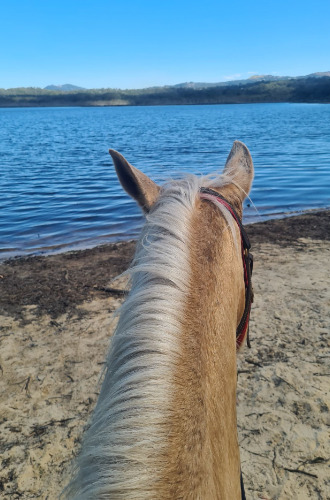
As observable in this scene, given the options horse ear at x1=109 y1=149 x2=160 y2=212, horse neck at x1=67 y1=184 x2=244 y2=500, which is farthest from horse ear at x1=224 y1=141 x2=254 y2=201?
horse neck at x1=67 y1=184 x2=244 y2=500

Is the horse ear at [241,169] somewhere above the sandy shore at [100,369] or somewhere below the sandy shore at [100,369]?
above

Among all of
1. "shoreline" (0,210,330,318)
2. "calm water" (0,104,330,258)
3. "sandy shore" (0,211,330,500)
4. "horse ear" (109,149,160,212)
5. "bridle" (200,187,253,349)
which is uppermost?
"horse ear" (109,149,160,212)

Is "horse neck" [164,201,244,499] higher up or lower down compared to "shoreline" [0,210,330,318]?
higher up

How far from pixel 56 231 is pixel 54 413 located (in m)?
6.75

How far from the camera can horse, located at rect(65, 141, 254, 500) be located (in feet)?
2.60

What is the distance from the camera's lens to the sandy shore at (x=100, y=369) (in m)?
2.73

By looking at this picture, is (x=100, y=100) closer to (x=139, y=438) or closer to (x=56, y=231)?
(x=56, y=231)

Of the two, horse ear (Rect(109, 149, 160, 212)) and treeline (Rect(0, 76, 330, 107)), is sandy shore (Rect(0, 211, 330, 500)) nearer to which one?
horse ear (Rect(109, 149, 160, 212))

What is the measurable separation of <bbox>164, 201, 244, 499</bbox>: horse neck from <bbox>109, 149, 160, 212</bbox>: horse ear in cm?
33

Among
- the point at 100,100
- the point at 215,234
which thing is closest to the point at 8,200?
the point at 215,234

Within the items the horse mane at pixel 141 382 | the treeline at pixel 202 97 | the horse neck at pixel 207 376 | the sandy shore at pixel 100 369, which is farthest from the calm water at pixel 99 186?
the treeline at pixel 202 97

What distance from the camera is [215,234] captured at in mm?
1398

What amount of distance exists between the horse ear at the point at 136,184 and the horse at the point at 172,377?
255 millimetres

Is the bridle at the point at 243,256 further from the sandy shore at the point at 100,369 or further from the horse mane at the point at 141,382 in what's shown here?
the sandy shore at the point at 100,369
